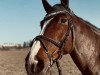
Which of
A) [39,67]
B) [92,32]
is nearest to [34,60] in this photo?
[39,67]

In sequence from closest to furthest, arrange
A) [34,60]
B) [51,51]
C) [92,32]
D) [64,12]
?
[34,60]
[51,51]
[64,12]
[92,32]

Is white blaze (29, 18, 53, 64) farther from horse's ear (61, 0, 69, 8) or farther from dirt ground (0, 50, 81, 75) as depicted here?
dirt ground (0, 50, 81, 75)

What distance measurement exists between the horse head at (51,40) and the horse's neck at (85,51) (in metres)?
0.21

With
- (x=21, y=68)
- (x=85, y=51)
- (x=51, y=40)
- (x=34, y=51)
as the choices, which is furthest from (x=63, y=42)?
(x=21, y=68)

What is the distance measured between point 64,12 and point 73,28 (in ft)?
1.23

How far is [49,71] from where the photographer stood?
544cm

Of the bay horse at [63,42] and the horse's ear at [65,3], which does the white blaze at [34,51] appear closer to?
the bay horse at [63,42]

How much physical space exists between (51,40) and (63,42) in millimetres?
334

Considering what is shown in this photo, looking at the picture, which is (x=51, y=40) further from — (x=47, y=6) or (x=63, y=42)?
(x=47, y=6)

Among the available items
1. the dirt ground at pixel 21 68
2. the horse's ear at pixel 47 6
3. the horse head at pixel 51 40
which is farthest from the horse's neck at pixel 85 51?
the dirt ground at pixel 21 68

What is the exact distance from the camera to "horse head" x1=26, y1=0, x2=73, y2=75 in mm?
5227

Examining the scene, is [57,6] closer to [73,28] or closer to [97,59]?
[73,28]

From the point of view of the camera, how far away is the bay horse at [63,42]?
5.27 meters

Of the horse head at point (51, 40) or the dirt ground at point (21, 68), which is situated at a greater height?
the horse head at point (51, 40)
